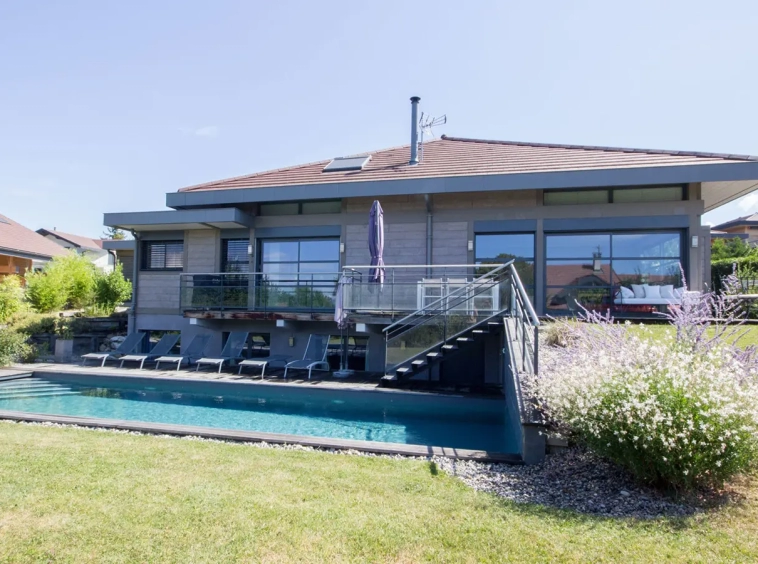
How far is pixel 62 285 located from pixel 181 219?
35.8 feet

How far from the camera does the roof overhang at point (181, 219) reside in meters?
15.3

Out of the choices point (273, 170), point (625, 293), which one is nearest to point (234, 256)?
point (273, 170)

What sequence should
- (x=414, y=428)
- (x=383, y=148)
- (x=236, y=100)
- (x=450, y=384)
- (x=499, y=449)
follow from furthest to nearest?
1. (x=383, y=148)
2. (x=236, y=100)
3. (x=450, y=384)
4. (x=414, y=428)
5. (x=499, y=449)

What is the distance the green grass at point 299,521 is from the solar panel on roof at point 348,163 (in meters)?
13.0

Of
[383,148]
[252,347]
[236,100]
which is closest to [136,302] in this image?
[252,347]

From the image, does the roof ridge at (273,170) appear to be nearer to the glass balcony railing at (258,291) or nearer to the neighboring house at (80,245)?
the glass balcony railing at (258,291)

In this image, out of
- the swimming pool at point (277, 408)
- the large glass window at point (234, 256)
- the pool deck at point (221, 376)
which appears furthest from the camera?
the large glass window at point (234, 256)

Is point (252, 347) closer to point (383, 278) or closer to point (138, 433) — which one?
point (383, 278)

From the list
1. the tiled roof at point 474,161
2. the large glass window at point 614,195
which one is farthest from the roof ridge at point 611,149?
the large glass window at point 614,195

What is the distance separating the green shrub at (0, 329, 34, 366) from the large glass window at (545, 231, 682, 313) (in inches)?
614

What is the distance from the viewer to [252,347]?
15578 millimetres

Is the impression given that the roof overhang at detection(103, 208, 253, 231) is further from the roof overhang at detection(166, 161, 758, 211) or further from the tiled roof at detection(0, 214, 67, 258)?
the tiled roof at detection(0, 214, 67, 258)

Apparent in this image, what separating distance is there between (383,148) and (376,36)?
6526 millimetres

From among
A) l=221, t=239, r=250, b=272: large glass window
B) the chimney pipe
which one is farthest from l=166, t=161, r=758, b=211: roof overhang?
the chimney pipe
